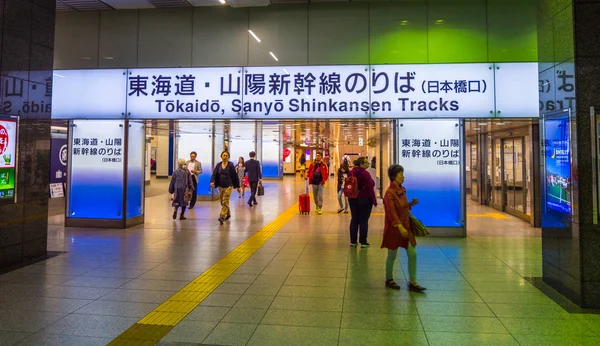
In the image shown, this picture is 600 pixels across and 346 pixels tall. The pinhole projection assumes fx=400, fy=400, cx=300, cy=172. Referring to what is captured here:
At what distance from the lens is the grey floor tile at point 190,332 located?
131 inches

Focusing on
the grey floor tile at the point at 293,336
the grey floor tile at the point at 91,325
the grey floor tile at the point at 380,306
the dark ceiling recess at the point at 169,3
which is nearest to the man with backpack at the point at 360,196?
the grey floor tile at the point at 380,306

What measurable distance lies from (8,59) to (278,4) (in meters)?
5.14

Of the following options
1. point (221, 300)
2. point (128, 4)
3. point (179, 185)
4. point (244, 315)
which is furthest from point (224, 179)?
point (244, 315)

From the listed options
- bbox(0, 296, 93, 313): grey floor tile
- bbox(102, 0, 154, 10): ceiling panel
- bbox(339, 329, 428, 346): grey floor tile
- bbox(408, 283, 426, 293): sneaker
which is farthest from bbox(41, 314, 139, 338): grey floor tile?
bbox(102, 0, 154, 10): ceiling panel

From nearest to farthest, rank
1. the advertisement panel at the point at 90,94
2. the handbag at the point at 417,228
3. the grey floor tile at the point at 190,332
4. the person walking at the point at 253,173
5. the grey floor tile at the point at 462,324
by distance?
the grey floor tile at the point at 190,332
the grey floor tile at the point at 462,324
the handbag at the point at 417,228
the advertisement panel at the point at 90,94
the person walking at the point at 253,173

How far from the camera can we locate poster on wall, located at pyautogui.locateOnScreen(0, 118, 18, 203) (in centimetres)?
535

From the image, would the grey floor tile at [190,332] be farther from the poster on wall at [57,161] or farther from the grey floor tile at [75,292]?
the poster on wall at [57,161]

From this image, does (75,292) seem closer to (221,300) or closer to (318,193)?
(221,300)

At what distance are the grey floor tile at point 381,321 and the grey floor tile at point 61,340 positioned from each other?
2.08 metres

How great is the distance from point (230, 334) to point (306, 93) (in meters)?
5.65

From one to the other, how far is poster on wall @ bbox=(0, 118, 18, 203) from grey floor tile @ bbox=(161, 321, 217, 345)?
141 inches

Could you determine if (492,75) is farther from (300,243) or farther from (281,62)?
(300,243)

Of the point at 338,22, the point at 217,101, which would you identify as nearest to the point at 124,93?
the point at 217,101

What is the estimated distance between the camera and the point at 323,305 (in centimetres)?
416
